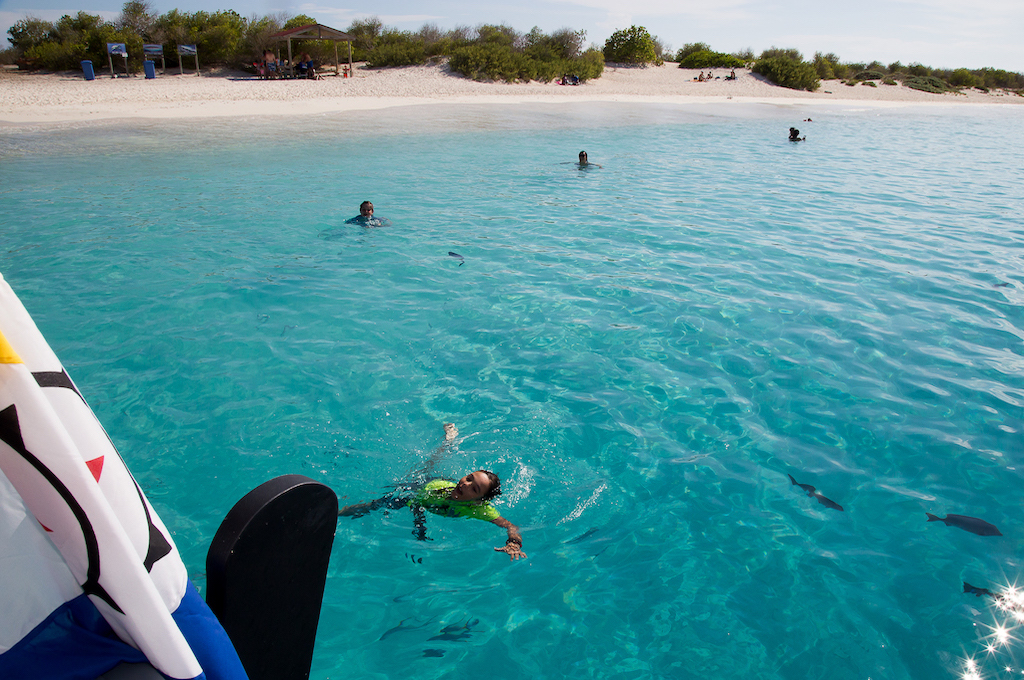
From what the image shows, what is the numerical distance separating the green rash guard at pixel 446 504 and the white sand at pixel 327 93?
24798 millimetres

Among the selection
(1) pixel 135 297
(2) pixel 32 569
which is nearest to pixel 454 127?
(1) pixel 135 297

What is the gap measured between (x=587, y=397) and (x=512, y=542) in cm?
218

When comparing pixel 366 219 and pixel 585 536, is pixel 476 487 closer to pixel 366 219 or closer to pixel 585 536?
pixel 585 536

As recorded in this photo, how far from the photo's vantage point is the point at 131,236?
10352 millimetres

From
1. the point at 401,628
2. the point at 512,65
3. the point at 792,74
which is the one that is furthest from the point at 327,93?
the point at 792,74

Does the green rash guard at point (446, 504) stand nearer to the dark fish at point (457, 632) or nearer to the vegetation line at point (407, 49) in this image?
the dark fish at point (457, 632)

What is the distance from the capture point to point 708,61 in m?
54.7

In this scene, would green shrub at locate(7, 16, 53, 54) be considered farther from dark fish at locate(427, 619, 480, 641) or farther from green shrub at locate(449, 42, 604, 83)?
dark fish at locate(427, 619, 480, 641)

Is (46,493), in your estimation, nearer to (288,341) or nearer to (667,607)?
(667,607)

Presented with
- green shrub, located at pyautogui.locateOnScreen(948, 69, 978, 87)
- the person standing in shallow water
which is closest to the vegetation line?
green shrub, located at pyautogui.locateOnScreen(948, 69, 978, 87)

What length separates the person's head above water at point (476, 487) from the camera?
432cm

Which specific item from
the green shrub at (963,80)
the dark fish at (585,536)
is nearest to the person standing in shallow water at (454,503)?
the dark fish at (585,536)

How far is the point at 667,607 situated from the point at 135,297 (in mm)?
7612

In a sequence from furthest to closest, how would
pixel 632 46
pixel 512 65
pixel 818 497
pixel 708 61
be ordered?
1. pixel 708 61
2. pixel 632 46
3. pixel 512 65
4. pixel 818 497
